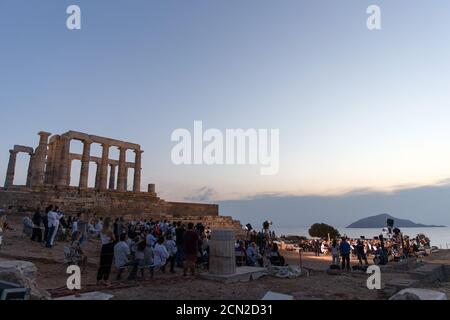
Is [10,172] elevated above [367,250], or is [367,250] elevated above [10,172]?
[10,172]

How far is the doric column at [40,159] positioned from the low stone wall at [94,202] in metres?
2.03

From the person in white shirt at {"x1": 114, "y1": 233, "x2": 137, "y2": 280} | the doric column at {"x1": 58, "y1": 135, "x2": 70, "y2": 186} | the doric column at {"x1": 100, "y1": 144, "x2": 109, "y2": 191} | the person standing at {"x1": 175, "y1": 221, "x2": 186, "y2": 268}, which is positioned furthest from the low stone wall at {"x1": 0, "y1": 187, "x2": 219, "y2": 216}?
the person in white shirt at {"x1": 114, "y1": 233, "x2": 137, "y2": 280}

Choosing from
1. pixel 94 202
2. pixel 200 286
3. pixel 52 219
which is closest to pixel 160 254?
pixel 200 286

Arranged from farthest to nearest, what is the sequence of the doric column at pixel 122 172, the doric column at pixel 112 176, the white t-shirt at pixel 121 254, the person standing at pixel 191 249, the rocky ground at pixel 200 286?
1. the doric column at pixel 112 176
2. the doric column at pixel 122 172
3. the person standing at pixel 191 249
4. the white t-shirt at pixel 121 254
5. the rocky ground at pixel 200 286

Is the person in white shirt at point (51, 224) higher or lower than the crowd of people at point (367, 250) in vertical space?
higher

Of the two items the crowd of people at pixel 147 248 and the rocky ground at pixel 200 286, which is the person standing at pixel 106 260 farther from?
the rocky ground at pixel 200 286

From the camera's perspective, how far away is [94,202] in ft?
104

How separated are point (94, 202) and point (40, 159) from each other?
9804 mm

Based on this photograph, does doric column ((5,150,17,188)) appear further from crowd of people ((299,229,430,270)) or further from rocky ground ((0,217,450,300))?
crowd of people ((299,229,430,270))

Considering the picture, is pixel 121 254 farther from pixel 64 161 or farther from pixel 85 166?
pixel 85 166

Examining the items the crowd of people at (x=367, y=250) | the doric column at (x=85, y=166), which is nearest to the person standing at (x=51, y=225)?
the crowd of people at (x=367, y=250)

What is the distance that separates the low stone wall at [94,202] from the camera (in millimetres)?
28219

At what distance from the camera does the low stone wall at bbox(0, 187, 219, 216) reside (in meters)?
28.2
